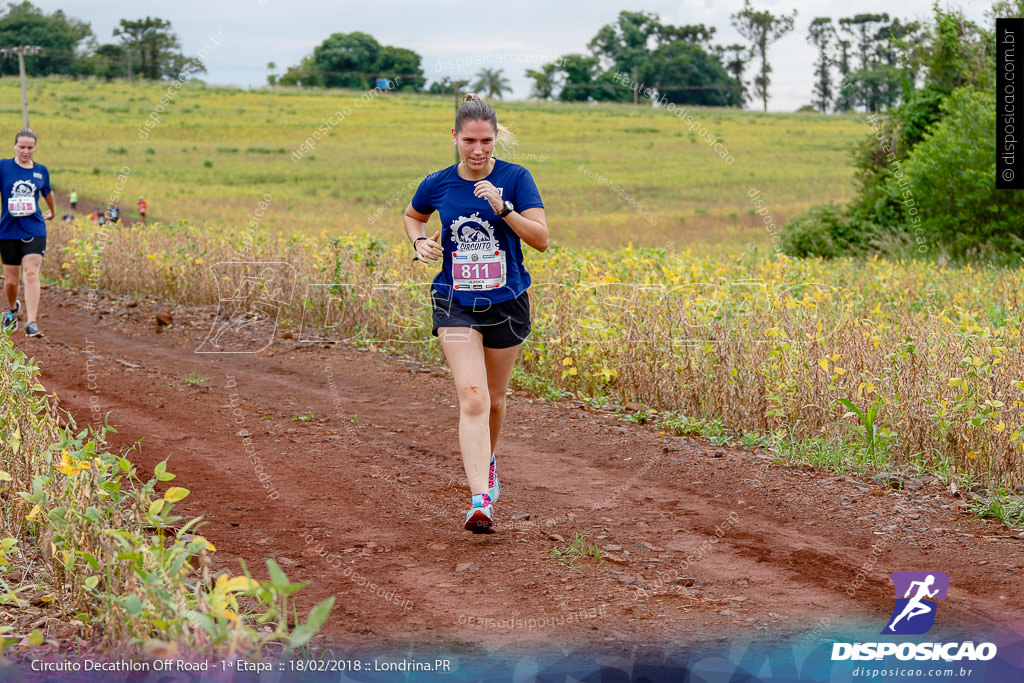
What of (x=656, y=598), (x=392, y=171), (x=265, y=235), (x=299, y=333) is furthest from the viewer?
(x=392, y=171)

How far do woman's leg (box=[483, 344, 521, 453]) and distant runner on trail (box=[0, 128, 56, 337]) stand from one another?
6.81m

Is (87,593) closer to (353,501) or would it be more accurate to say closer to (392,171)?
(353,501)

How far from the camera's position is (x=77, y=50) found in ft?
270

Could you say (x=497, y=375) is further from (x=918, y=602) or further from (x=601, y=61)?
(x=601, y=61)

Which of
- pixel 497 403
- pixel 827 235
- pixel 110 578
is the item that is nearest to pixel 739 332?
pixel 497 403

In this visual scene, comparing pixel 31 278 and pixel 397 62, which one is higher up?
pixel 397 62

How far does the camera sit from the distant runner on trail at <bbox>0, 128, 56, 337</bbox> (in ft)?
32.0

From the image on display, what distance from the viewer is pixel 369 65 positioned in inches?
2785

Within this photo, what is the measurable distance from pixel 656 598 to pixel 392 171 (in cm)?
4721

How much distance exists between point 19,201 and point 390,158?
44.6 meters

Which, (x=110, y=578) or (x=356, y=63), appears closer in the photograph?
(x=110, y=578)

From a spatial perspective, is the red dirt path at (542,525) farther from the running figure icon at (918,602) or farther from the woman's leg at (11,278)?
the woman's leg at (11,278)

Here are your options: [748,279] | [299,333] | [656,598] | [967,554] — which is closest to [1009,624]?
[967,554]

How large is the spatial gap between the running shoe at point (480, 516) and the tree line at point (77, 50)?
77555mm
